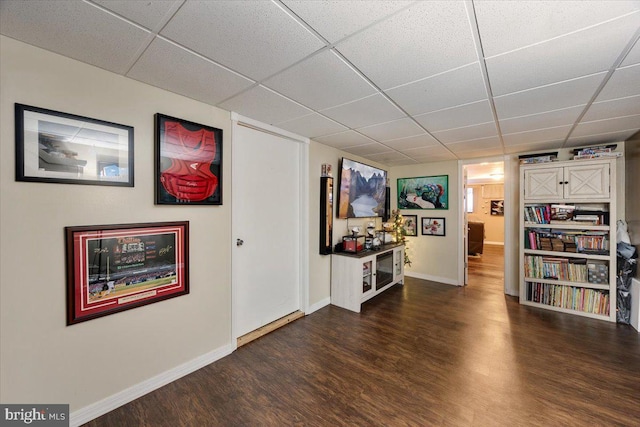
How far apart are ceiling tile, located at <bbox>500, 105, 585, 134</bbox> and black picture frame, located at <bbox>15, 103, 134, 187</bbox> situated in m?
3.50

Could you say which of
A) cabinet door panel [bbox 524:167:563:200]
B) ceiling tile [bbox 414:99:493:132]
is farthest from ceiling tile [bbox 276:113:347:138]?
cabinet door panel [bbox 524:167:563:200]

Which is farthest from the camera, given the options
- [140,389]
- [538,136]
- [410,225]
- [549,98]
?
[410,225]

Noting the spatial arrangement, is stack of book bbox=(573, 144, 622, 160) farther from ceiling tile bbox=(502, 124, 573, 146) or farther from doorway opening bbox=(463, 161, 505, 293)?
doorway opening bbox=(463, 161, 505, 293)

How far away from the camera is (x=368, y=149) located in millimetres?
3977

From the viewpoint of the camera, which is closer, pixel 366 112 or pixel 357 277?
pixel 366 112

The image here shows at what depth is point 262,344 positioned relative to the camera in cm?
269

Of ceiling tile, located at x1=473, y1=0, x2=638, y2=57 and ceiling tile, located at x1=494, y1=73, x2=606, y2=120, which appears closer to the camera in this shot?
ceiling tile, located at x1=473, y1=0, x2=638, y2=57

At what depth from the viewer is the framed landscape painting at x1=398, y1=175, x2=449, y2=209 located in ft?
16.0

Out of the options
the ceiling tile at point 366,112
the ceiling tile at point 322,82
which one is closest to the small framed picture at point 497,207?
the ceiling tile at point 366,112

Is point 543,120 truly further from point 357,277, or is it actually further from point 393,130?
point 357,277

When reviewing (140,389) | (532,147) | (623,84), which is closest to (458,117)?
(623,84)

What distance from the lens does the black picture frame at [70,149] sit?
1482 millimetres

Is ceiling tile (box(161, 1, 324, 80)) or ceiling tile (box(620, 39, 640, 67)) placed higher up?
ceiling tile (box(161, 1, 324, 80))

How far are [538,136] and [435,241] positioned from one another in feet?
7.94
